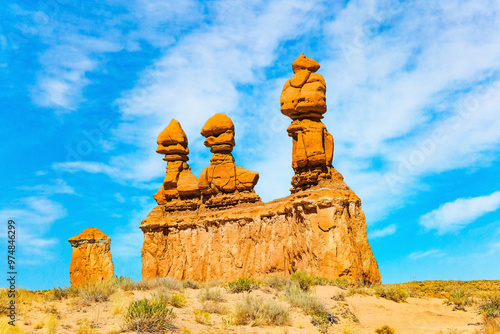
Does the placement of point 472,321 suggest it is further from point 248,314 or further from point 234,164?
point 234,164

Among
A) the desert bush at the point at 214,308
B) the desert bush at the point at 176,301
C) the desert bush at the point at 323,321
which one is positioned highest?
the desert bush at the point at 176,301

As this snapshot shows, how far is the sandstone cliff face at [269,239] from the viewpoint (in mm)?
21938

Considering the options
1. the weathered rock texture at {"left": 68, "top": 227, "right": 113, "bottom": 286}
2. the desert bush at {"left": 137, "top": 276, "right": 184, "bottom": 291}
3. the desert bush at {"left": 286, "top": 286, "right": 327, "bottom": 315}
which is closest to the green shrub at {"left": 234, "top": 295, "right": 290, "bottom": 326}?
the desert bush at {"left": 286, "top": 286, "right": 327, "bottom": 315}

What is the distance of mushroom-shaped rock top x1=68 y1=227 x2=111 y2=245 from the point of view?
31750mm

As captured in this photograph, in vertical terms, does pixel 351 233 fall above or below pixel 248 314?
above

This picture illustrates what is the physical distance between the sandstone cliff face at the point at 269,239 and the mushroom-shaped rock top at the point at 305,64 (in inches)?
294

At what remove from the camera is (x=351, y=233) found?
22.2 meters

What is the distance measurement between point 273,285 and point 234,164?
1648 cm

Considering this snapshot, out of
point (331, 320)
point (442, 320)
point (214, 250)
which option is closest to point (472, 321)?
point (442, 320)

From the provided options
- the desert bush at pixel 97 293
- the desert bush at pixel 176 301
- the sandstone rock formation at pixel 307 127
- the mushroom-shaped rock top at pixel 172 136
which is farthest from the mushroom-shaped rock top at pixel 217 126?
the desert bush at pixel 176 301

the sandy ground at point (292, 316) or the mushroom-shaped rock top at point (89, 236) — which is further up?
the mushroom-shaped rock top at point (89, 236)

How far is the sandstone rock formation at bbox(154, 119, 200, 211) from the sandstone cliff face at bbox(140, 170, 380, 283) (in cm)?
104

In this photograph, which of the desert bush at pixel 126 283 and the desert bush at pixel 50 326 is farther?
the desert bush at pixel 126 283

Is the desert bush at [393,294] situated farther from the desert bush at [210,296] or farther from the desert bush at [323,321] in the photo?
the desert bush at [210,296]
